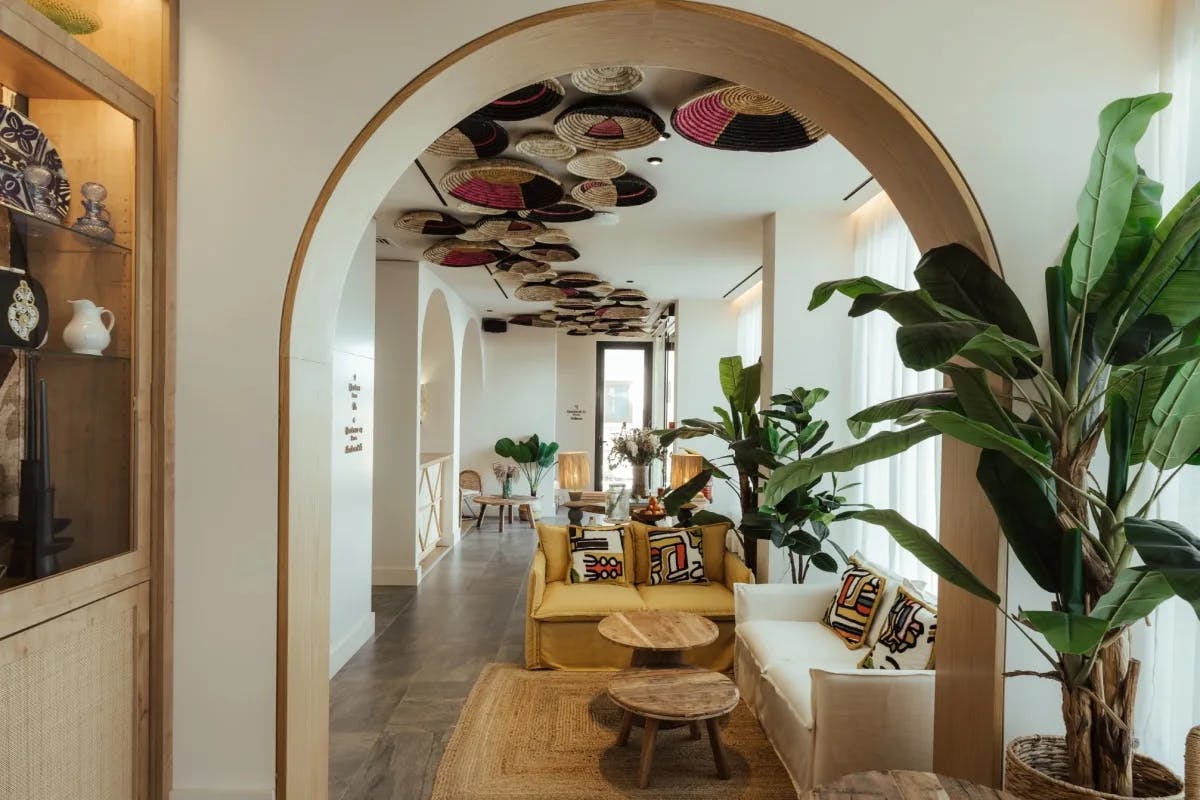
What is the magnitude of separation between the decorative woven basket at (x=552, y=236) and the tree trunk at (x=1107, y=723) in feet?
13.6

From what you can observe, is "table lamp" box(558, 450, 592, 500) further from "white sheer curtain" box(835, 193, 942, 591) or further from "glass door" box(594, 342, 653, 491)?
"white sheer curtain" box(835, 193, 942, 591)

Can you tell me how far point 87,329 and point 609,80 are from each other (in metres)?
2.02

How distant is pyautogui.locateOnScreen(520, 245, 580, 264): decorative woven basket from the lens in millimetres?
5625

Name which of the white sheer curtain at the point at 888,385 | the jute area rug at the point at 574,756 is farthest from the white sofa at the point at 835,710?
the white sheer curtain at the point at 888,385

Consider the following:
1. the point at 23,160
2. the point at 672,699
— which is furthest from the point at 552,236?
the point at 23,160

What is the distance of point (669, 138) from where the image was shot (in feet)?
11.7

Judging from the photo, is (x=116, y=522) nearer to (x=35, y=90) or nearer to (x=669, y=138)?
(x=35, y=90)

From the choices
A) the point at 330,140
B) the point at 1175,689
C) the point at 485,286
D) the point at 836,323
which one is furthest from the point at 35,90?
the point at 485,286

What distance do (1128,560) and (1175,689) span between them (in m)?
0.66

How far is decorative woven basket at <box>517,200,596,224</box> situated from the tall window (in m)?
1.81

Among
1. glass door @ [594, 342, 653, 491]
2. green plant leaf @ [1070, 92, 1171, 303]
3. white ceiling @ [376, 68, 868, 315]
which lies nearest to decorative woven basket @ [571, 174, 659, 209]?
white ceiling @ [376, 68, 868, 315]

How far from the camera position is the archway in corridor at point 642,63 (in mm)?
1849

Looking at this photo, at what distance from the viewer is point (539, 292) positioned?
7.83m

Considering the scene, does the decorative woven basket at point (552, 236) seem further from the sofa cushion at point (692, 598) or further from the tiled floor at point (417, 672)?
the tiled floor at point (417, 672)
